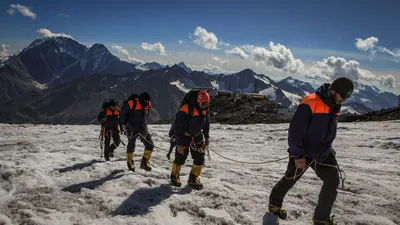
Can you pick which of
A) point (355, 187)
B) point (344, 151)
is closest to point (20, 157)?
point (355, 187)

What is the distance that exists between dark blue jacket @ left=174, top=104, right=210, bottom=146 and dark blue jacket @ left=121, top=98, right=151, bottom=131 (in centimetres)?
268

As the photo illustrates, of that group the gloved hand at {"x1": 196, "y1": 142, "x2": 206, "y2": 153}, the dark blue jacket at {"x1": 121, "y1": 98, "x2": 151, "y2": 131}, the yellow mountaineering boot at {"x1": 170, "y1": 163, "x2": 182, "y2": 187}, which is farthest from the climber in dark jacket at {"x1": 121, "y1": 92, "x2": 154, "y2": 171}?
the gloved hand at {"x1": 196, "y1": 142, "x2": 206, "y2": 153}

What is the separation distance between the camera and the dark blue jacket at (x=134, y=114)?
31.2ft

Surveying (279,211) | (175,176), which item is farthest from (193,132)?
(279,211)

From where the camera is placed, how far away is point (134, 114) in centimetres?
962

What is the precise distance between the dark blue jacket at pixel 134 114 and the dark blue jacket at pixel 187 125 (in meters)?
2.68

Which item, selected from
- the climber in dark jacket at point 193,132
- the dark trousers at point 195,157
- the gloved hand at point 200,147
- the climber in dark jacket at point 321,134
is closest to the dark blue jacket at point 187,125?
→ the climber in dark jacket at point 193,132

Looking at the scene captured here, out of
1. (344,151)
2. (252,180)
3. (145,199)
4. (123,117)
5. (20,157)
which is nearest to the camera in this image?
(145,199)

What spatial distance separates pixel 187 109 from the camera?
7195 millimetres

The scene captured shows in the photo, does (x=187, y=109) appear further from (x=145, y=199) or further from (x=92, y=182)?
(x=92, y=182)

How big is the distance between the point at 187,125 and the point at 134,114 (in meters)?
2.93

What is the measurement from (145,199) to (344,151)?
33.4 feet

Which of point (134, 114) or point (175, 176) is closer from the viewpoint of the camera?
point (175, 176)

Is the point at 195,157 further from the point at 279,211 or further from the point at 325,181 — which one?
the point at 325,181
